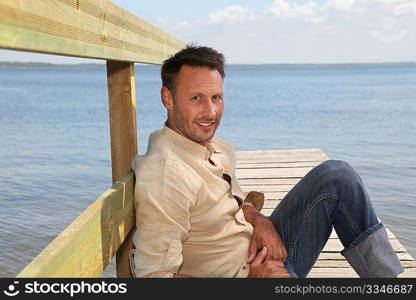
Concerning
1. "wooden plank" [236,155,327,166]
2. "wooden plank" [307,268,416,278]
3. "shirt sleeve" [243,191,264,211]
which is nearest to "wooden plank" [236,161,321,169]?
"wooden plank" [236,155,327,166]

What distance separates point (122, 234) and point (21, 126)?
58.3ft

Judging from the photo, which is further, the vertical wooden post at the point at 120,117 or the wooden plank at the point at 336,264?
the wooden plank at the point at 336,264

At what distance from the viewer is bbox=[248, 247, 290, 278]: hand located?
2.13 metres

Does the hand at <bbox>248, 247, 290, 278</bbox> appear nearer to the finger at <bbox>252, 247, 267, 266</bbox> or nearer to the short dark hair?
the finger at <bbox>252, 247, 267, 266</bbox>

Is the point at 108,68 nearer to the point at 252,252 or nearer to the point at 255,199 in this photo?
the point at 255,199

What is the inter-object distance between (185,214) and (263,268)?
1.36 feet

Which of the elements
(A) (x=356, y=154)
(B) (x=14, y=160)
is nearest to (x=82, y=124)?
(B) (x=14, y=160)

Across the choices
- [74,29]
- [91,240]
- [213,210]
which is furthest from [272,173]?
[74,29]

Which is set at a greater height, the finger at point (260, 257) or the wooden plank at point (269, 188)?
the finger at point (260, 257)

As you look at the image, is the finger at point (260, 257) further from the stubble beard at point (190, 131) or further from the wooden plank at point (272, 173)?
the wooden plank at point (272, 173)

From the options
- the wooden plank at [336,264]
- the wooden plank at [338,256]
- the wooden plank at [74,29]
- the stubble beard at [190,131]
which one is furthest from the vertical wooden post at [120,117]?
the wooden plank at [338,256]

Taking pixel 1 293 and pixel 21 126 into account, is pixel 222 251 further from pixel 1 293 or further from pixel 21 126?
pixel 21 126

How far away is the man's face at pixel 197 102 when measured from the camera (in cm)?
218

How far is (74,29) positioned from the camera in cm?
162
